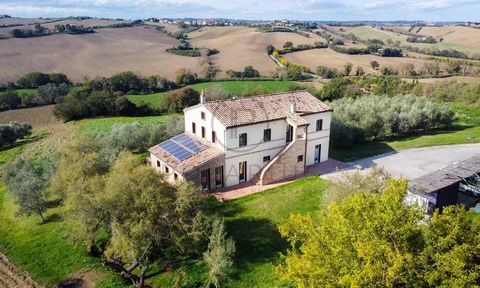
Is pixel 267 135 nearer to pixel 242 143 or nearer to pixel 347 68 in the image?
pixel 242 143

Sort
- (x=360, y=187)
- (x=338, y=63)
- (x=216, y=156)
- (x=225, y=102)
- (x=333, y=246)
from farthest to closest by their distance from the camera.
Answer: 1. (x=338, y=63)
2. (x=225, y=102)
3. (x=216, y=156)
4. (x=360, y=187)
5. (x=333, y=246)

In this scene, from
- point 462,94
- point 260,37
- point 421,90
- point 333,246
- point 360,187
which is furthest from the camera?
point 260,37

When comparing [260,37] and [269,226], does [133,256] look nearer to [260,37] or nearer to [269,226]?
[269,226]

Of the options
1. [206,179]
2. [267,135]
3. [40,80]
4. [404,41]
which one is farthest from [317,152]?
[404,41]

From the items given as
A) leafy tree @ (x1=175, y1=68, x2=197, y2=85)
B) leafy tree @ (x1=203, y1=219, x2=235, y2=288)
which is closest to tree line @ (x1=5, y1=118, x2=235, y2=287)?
leafy tree @ (x1=203, y1=219, x2=235, y2=288)

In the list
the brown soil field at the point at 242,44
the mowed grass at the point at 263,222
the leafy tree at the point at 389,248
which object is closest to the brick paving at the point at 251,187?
the mowed grass at the point at 263,222

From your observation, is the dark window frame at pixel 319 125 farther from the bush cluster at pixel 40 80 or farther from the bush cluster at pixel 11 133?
the bush cluster at pixel 40 80

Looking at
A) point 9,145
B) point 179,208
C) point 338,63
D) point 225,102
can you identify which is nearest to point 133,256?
point 179,208
